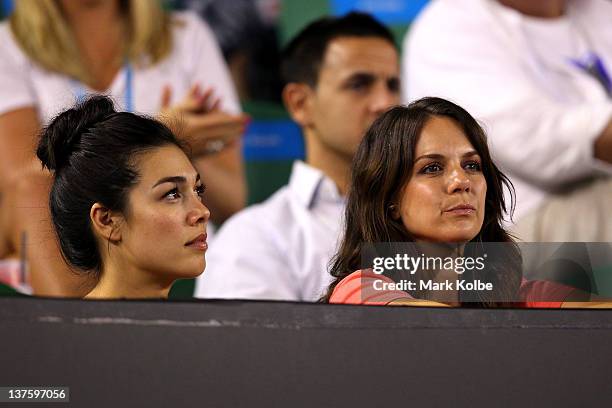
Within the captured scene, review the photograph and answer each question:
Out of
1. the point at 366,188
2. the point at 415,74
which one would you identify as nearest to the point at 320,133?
the point at 415,74

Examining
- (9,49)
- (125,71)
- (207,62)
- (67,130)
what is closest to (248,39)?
(207,62)

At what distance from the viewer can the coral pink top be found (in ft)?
5.51

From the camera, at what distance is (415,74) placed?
2754 mm

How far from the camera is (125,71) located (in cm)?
288

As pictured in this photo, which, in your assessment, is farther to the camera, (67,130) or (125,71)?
(125,71)

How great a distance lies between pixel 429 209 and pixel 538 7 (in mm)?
1368

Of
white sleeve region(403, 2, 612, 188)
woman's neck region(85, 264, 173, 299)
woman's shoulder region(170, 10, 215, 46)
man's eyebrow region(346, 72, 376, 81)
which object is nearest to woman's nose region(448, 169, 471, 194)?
woman's neck region(85, 264, 173, 299)

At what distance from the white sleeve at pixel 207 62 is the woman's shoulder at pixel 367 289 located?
1376mm

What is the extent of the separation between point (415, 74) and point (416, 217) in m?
1.18

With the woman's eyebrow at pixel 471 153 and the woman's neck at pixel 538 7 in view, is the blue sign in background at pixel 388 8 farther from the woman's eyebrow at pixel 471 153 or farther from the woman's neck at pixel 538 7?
the woman's eyebrow at pixel 471 153

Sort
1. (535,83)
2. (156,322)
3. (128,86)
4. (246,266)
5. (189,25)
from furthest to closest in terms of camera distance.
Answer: (189,25) < (128,86) < (535,83) < (246,266) < (156,322)

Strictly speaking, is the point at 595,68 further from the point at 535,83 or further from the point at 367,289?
the point at 367,289

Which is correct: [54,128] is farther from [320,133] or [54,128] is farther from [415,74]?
[415,74]

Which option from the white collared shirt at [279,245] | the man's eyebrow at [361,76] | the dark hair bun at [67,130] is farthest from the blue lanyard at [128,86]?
the dark hair bun at [67,130]
